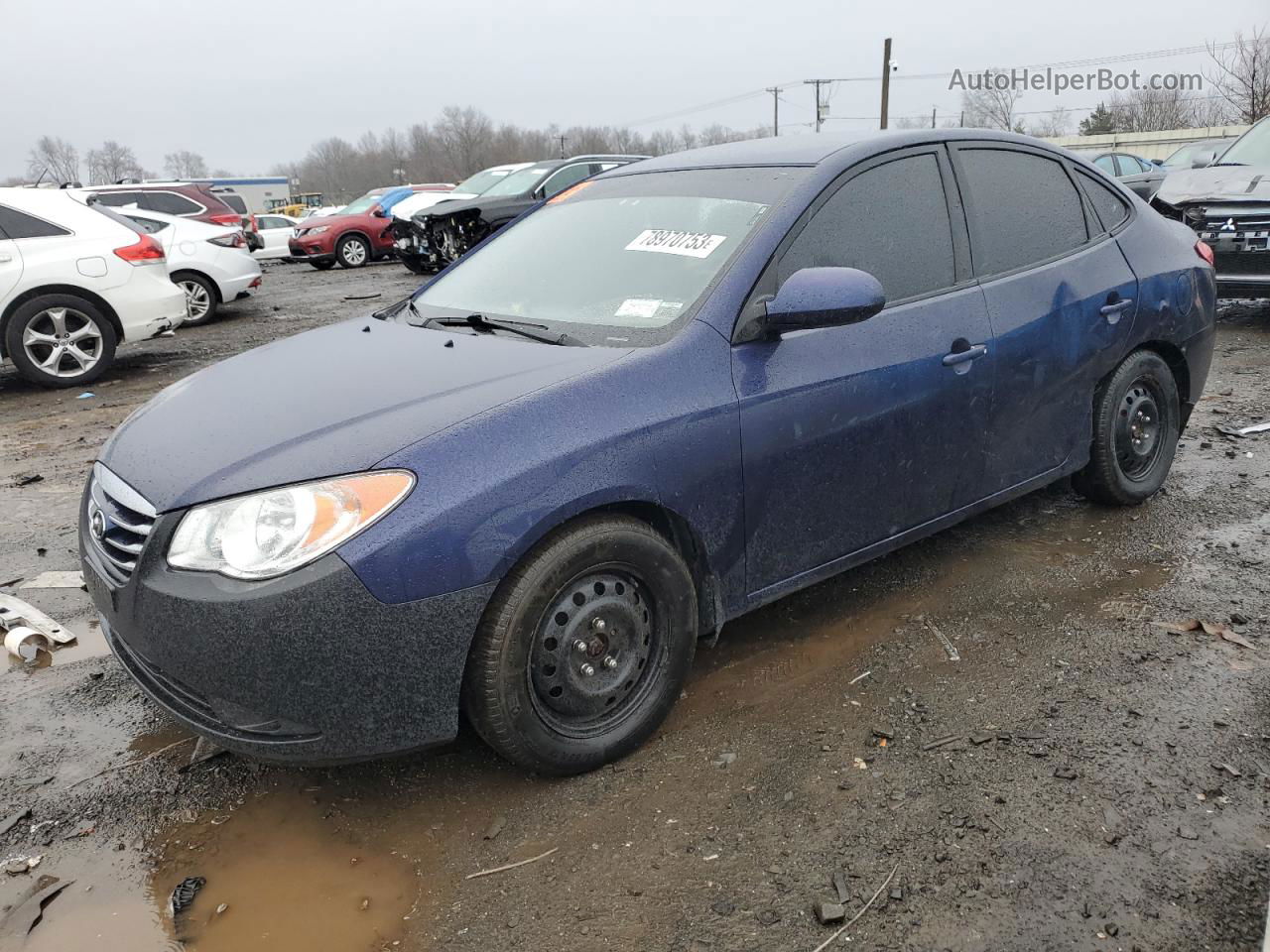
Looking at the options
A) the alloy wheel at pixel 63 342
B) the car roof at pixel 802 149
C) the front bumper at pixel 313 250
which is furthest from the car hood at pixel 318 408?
the front bumper at pixel 313 250

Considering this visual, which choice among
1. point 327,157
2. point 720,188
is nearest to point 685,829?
point 720,188

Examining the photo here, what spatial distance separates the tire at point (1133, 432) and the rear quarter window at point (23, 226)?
8028 millimetres

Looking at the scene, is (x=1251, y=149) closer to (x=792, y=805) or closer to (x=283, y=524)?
(x=792, y=805)

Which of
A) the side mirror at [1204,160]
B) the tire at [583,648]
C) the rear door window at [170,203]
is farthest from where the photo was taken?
the rear door window at [170,203]

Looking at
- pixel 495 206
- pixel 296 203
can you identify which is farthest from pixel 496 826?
pixel 296 203

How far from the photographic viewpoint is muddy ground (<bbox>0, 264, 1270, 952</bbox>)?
7.05 feet

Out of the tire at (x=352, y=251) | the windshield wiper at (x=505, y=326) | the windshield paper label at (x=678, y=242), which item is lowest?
the tire at (x=352, y=251)

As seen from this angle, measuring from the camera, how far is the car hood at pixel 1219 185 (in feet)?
26.8

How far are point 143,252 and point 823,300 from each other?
24.5 ft

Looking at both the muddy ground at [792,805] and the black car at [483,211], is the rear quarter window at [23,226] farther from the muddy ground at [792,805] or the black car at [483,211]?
the black car at [483,211]

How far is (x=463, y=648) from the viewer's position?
90.4 inches

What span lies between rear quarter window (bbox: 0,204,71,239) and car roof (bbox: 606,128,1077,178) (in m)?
6.37

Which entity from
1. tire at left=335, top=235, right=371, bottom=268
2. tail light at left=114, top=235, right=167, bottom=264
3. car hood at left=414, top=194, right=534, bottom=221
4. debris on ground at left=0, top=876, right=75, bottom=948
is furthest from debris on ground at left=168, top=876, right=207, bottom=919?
tire at left=335, top=235, right=371, bottom=268

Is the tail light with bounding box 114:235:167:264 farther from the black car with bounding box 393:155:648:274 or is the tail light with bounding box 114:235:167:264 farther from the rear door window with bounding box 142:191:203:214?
the rear door window with bounding box 142:191:203:214
